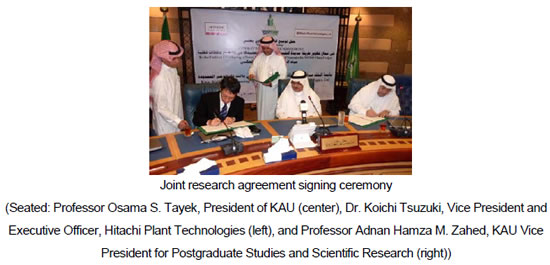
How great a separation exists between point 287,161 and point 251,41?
374 cm

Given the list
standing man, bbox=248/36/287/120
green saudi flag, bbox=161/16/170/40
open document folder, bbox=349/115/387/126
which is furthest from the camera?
green saudi flag, bbox=161/16/170/40

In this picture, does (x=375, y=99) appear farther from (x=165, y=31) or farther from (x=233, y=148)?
(x=165, y=31)

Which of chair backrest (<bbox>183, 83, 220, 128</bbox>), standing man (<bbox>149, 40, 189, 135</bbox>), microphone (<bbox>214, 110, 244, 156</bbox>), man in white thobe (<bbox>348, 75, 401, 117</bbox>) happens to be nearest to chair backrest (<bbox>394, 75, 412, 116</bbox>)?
man in white thobe (<bbox>348, 75, 401, 117</bbox>)

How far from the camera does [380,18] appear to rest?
5.84m

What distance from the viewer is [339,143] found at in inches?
82.8

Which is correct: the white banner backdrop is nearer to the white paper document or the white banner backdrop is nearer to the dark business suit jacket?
the dark business suit jacket

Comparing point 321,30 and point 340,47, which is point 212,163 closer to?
point 321,30

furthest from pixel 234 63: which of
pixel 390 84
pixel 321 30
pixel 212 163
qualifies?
pixel 212 163

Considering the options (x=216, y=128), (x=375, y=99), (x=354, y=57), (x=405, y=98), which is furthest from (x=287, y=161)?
(x=354, y=57)

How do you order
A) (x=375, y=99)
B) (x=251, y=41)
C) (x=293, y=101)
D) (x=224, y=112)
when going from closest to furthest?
(x=224, y=112)
(x=293, y=101)
(x=375, y=99)
(x=251, y=41)

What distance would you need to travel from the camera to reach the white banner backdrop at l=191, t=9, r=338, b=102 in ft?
15.9

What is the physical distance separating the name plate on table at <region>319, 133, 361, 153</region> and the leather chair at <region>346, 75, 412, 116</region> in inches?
65.8

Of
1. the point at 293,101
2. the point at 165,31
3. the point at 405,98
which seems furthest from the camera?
the point at 165,31

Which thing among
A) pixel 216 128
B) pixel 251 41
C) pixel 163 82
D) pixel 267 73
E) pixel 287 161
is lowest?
pixel 287 161
